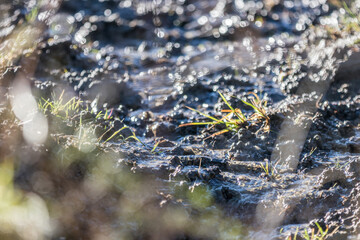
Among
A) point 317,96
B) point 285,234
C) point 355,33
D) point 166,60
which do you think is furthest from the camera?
point 166,60

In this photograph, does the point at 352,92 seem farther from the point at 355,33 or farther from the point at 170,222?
the point at 170,222

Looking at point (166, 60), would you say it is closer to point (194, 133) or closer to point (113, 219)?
point (194, 133)

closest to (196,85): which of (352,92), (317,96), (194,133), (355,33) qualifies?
(194,133)

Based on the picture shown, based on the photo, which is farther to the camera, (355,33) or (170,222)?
(355,33)

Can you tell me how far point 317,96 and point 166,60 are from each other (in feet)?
6.70

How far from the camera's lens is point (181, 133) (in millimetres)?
3705

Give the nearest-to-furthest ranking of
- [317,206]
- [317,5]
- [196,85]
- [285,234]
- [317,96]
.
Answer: [285,234] → [317,206] → [317,96] → [196,85] → [317,5]

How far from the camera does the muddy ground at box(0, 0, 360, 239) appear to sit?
252 cm

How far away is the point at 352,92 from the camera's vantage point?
4168 mm

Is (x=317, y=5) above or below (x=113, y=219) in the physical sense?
below

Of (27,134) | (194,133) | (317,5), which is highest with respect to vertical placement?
(27,134)

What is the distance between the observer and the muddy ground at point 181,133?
2.52 meters

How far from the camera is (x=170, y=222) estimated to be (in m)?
2.53

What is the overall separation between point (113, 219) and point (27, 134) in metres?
0.81
